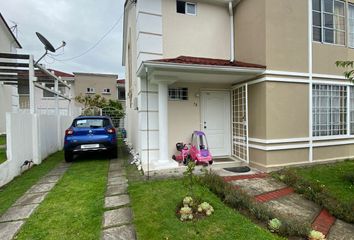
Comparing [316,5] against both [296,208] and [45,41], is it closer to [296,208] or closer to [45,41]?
[296,208]

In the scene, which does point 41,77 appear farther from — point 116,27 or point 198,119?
point 198,119

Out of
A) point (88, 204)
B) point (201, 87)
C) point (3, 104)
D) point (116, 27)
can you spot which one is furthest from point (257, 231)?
point (3, 104)

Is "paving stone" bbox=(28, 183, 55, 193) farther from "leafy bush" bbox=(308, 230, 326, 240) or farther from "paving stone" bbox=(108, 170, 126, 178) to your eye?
"leafy bush" bbox=(308, 230, 326, 240)

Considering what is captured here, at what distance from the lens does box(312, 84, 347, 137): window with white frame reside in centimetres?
730

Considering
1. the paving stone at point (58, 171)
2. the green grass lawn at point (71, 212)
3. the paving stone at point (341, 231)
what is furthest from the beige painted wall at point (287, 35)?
the paving stone at point (58, 171)

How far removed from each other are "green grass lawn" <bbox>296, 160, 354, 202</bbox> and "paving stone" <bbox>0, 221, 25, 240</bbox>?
19.5 ft

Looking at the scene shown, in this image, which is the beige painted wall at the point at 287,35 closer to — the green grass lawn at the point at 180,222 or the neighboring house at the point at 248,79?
the neighboring house at the point at 248,79

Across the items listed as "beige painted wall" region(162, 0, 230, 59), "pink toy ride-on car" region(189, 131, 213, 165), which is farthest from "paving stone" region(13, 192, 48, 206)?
"beige painted wall" region(162, 0, 230, 59)

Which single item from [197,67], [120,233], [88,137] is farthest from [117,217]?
[88,137]

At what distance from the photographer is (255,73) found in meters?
6.66

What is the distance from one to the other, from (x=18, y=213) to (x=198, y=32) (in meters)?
7.21

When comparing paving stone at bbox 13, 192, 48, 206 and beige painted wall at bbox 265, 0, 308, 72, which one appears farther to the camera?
beige painted wall at bbox 265, 0, 308, 72

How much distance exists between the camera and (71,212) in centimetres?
398

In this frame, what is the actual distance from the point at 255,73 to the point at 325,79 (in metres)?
2.72
